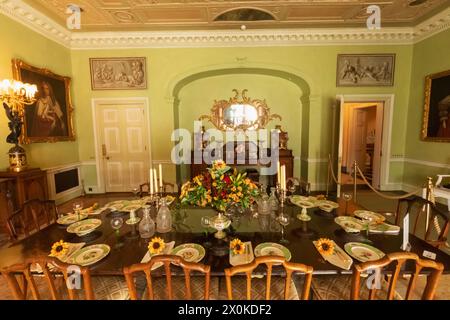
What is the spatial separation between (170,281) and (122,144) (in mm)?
5111

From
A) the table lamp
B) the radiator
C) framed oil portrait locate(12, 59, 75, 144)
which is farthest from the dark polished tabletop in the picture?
the radiator

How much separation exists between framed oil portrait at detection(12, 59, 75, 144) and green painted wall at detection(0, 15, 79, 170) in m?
0.15

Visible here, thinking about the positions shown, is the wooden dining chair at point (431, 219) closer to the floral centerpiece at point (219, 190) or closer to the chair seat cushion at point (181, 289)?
the floral centerpiece at point (219, 190)

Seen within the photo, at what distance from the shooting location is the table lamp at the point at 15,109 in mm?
3412

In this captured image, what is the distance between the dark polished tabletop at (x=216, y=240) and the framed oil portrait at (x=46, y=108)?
10.5 ft

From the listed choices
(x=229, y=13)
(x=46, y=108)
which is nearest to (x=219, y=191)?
(x=229, y=13)

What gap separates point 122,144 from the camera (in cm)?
566

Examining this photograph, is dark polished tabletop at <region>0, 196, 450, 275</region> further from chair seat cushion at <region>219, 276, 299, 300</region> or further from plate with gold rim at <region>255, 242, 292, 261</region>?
chair seat cushion at <region>219, 276, 299, 300</region>

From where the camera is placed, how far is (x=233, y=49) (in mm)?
5277

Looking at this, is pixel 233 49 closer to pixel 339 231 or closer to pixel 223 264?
pixel 339 231

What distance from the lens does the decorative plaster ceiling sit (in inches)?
156

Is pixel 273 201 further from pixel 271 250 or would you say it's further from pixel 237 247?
pixel 237 247

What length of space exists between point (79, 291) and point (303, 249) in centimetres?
161
